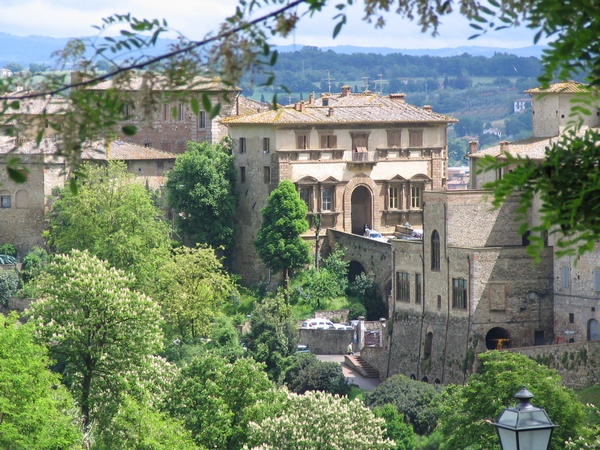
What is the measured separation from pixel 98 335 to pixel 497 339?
16.1 m

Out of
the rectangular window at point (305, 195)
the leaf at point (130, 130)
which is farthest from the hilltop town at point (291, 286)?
the leaf at point (130, 130)

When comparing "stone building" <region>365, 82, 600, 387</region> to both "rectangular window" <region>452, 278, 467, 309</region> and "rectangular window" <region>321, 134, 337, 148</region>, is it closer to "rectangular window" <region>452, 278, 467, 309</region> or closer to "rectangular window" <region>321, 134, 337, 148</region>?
"rectangular window" <region>452, 278, 467, 309</region>

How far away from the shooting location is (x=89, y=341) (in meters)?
45.5

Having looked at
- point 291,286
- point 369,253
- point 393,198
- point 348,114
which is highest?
point 348,114

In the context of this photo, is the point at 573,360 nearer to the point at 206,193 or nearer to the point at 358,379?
the point at 358,379

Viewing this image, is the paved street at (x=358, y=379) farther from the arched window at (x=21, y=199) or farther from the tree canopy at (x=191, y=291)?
the arched window at (x=21, y=199)

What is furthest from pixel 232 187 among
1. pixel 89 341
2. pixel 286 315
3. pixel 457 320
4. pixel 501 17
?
pixel 501 17

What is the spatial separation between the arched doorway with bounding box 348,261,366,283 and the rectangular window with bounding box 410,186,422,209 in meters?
5.98

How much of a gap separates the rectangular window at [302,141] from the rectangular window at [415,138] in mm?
5121

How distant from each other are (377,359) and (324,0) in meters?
51.1

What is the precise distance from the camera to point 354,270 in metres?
70.4

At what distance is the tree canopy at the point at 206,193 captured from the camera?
7200 cm

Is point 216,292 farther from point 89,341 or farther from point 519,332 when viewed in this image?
point 89,341

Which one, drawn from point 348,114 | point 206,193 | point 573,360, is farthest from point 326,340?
point 573,360
